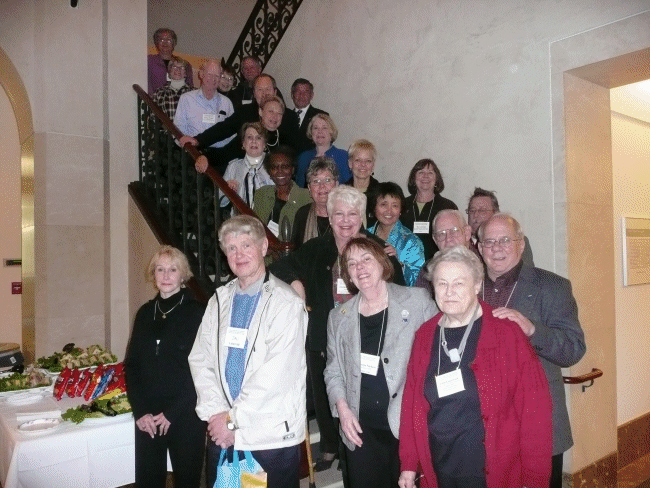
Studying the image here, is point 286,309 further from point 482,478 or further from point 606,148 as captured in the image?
point 606,148

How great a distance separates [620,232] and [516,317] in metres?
2.70

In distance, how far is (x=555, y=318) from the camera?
2082mm

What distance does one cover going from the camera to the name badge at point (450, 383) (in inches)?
68.8

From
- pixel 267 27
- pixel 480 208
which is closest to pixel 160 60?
pixel 267 27

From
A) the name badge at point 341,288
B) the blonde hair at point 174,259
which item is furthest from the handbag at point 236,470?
the blonde hair at point 174,259

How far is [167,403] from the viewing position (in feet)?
8.06

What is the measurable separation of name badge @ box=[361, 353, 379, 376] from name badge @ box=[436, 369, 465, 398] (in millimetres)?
281

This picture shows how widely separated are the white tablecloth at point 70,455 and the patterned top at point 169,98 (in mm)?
3212

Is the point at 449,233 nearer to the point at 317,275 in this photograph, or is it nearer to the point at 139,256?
the point at 317,275

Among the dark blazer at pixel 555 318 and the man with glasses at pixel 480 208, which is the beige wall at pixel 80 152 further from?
the dark blazer at pixel 555 318

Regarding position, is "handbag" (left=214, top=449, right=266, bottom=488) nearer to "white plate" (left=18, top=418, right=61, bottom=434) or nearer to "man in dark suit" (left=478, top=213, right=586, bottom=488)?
"white plate" (left=18, top=418, right=61, bottom=434)

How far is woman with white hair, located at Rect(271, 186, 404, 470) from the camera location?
235cm

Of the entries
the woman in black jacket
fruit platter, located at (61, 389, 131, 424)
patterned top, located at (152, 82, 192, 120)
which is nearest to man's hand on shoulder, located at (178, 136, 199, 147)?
patterned top, located at (152, 82, 192, 120)

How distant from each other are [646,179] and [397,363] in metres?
3.55
